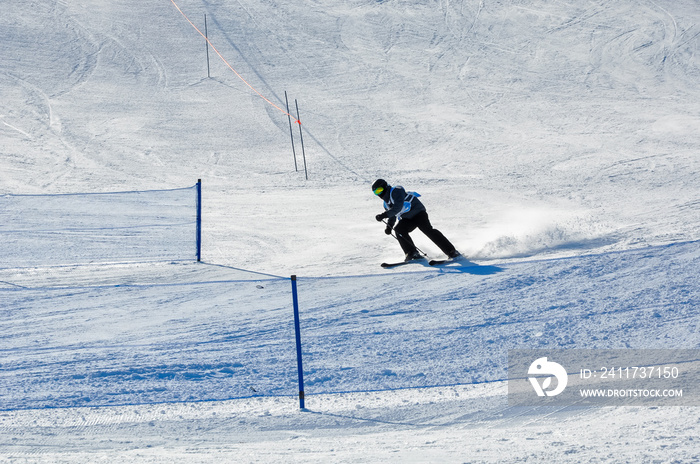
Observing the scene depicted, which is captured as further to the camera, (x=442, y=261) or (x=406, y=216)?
(x=442, y=261)

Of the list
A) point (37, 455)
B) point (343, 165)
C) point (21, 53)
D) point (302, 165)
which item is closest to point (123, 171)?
point (302, 165)

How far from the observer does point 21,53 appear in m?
21.1

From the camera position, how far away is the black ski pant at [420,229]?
30.9 feet

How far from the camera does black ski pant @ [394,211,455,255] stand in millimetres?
9414

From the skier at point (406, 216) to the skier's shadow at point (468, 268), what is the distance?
0.23 m

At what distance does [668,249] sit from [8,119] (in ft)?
54.8

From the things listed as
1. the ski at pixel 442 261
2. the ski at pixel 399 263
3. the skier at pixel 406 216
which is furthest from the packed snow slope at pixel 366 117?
the skier at pixel 406 216

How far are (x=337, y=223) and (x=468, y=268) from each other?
355cm

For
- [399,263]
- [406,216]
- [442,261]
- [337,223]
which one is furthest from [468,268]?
[337,223]

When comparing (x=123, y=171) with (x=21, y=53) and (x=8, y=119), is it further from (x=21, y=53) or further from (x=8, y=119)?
(x=21, y=53)

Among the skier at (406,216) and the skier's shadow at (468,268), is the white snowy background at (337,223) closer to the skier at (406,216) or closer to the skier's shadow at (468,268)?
the skier's shadow at (468,268)

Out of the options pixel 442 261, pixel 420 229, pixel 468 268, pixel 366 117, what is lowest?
pixel 468 268

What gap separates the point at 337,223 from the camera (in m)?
12.0

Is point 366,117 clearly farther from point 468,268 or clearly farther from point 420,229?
point 468,268
